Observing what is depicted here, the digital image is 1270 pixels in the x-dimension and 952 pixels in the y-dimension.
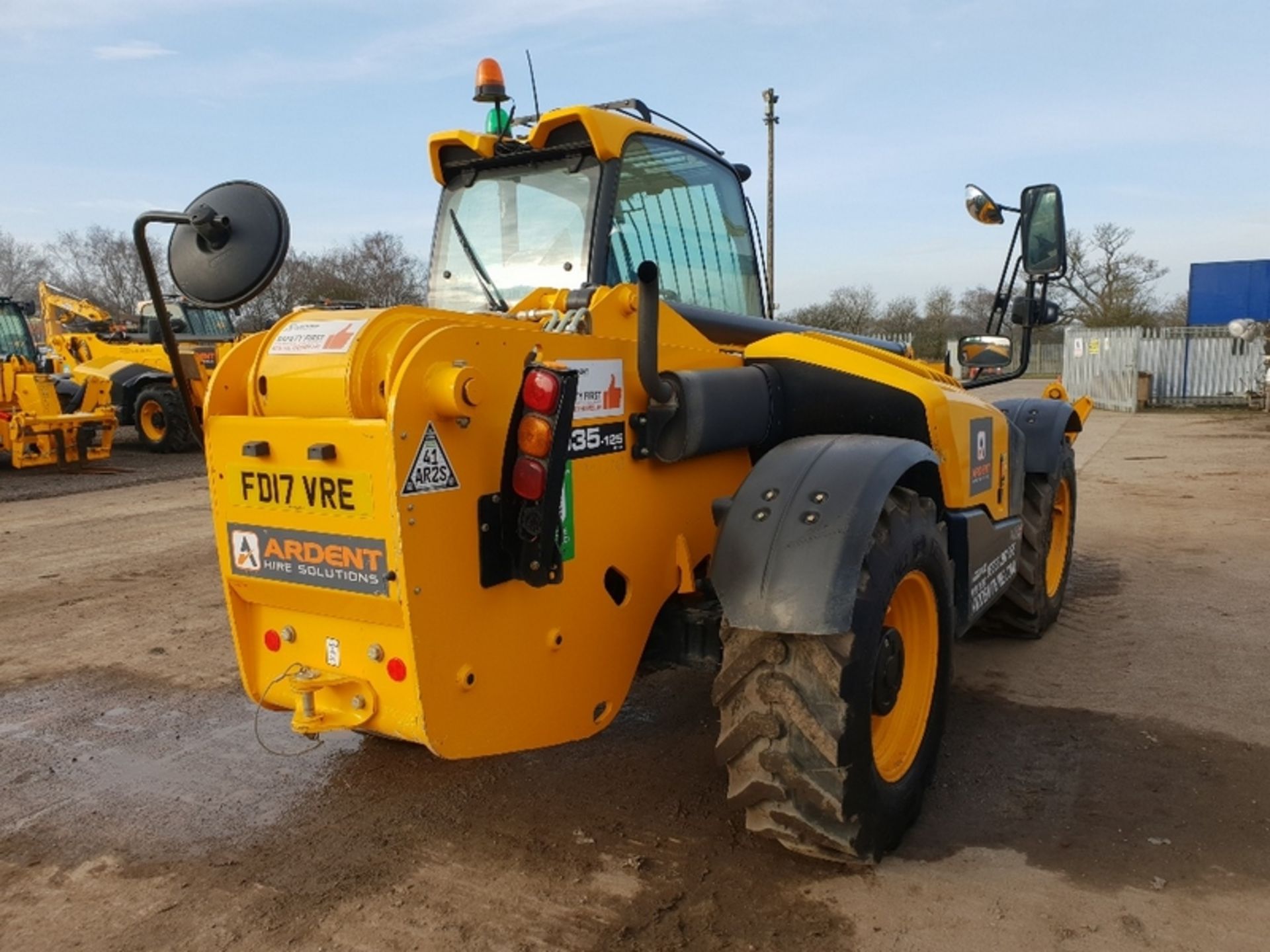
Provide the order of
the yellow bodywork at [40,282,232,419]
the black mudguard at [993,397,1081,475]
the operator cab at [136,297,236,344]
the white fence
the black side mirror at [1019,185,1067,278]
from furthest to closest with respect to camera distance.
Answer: the white fence → the operator cab at [136,297,236,344] → the yellow bodywork at [40,282,232,419] → the black mudguard at [993,397,1081,475] → the black side mirror at [1019,185,1067,278]

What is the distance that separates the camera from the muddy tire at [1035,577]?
16.5ft

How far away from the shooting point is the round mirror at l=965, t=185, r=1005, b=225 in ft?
14.1

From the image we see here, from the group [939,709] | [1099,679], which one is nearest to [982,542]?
[939,709]

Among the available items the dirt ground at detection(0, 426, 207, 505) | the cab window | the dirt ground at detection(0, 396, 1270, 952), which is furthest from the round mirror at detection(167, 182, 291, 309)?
the dirt ground at detection(0, 426, 207, 505)

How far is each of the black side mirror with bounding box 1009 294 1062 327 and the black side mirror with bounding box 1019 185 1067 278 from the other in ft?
0.85

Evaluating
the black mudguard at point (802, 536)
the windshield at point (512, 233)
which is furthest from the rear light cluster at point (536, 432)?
the windshield at point (512, 233)

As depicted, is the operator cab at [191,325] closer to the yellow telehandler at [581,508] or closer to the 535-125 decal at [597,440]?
the yellow telehandler at [581,508]

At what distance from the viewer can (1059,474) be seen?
5320 mm

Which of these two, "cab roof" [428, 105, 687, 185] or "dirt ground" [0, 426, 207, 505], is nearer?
"cab roof" [428, 105, 687, 185]

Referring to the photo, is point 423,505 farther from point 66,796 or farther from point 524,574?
point 66,796

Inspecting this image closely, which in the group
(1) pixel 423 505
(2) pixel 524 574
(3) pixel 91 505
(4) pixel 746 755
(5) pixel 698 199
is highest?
(5) pixel 698 199

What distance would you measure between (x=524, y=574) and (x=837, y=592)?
2.68 feet

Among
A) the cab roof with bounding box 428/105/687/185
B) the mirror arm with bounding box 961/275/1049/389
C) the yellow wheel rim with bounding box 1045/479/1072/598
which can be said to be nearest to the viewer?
the cab roof with bounding box 428/105/687/185

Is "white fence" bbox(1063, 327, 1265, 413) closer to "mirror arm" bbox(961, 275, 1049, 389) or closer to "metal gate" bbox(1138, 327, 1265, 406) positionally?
"metal gate" bbox(1138, 327, 1265, 406)
